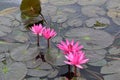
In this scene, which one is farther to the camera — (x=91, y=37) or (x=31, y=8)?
(x=31, y=8)

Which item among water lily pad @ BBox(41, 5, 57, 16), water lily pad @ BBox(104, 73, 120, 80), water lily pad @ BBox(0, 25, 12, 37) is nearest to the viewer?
water lily pad @ BBox(104, 73, 120, 80)

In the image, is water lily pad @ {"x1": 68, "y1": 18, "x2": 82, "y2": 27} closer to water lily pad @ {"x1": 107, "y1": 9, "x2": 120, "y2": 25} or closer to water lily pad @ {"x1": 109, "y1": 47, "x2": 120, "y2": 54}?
water lily pad @ {"x1": 107, "y1": 9, "x2": 120, "y2": 25}

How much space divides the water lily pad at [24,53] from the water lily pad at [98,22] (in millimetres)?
468

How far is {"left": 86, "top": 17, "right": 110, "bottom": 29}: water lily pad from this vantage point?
1869mm

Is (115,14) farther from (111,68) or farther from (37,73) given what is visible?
(37,73)

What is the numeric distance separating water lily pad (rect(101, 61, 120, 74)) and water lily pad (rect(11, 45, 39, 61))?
1.33 feet

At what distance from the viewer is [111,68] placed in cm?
147

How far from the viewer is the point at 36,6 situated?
6.42 ft

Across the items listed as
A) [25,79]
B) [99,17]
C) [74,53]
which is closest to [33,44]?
[25,79]

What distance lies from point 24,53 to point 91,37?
0.45m

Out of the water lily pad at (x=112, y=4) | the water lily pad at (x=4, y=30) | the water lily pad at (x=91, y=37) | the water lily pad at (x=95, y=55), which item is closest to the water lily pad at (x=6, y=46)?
the water lily pad at (x=4, y=30)

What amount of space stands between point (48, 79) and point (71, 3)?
90 cm

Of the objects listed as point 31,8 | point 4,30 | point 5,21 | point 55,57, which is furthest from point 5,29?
point 55,57

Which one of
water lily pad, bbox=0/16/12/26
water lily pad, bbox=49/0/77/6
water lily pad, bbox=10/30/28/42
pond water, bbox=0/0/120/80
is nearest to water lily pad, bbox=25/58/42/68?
pond water, bbox=0/0/120/80
